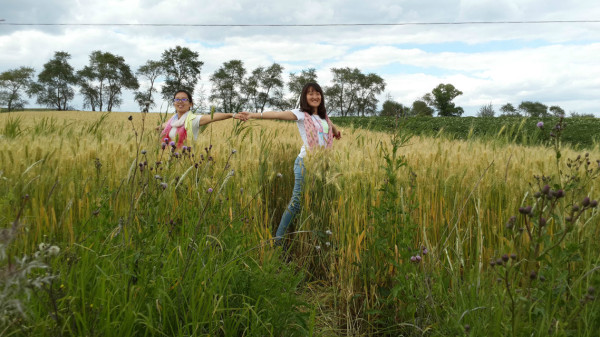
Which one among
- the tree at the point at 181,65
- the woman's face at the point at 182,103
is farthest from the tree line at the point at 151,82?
the woman's face at the point at 182,103

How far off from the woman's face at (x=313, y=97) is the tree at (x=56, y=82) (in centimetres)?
7254

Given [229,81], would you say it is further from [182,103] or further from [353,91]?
[182,103]

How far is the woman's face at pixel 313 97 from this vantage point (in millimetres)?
4090

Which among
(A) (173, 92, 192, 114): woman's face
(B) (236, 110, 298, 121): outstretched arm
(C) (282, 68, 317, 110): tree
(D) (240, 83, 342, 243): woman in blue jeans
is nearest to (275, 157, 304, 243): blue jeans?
(D) (240, 83, 342, 243): woman in blue jeans

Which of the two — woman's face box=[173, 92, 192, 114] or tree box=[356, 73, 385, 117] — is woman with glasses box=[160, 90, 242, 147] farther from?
tree box=[356, 73, 385, 117]

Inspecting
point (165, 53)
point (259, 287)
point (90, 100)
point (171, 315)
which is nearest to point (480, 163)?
point (259, 287)

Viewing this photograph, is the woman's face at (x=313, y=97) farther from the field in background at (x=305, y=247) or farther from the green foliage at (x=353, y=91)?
the green foliage at (x=353, y=91)

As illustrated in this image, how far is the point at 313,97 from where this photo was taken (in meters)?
4.09

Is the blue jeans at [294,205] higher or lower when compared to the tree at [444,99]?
lower

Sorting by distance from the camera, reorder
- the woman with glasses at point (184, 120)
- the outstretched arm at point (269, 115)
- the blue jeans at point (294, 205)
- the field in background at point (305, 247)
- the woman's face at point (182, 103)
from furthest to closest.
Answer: the woman's face at point (182, 103)
the woman with glasses at point (184, 120)
the outstretched arm at point (269, 115)
the blue jeans at point (294, 205)
the field in background at point (305, 247)

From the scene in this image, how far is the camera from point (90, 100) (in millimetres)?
66562

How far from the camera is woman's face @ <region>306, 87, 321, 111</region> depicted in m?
4.09

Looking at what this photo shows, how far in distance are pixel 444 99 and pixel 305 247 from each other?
76045 mm

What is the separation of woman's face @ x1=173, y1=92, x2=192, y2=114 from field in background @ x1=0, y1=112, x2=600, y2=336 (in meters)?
1.54
